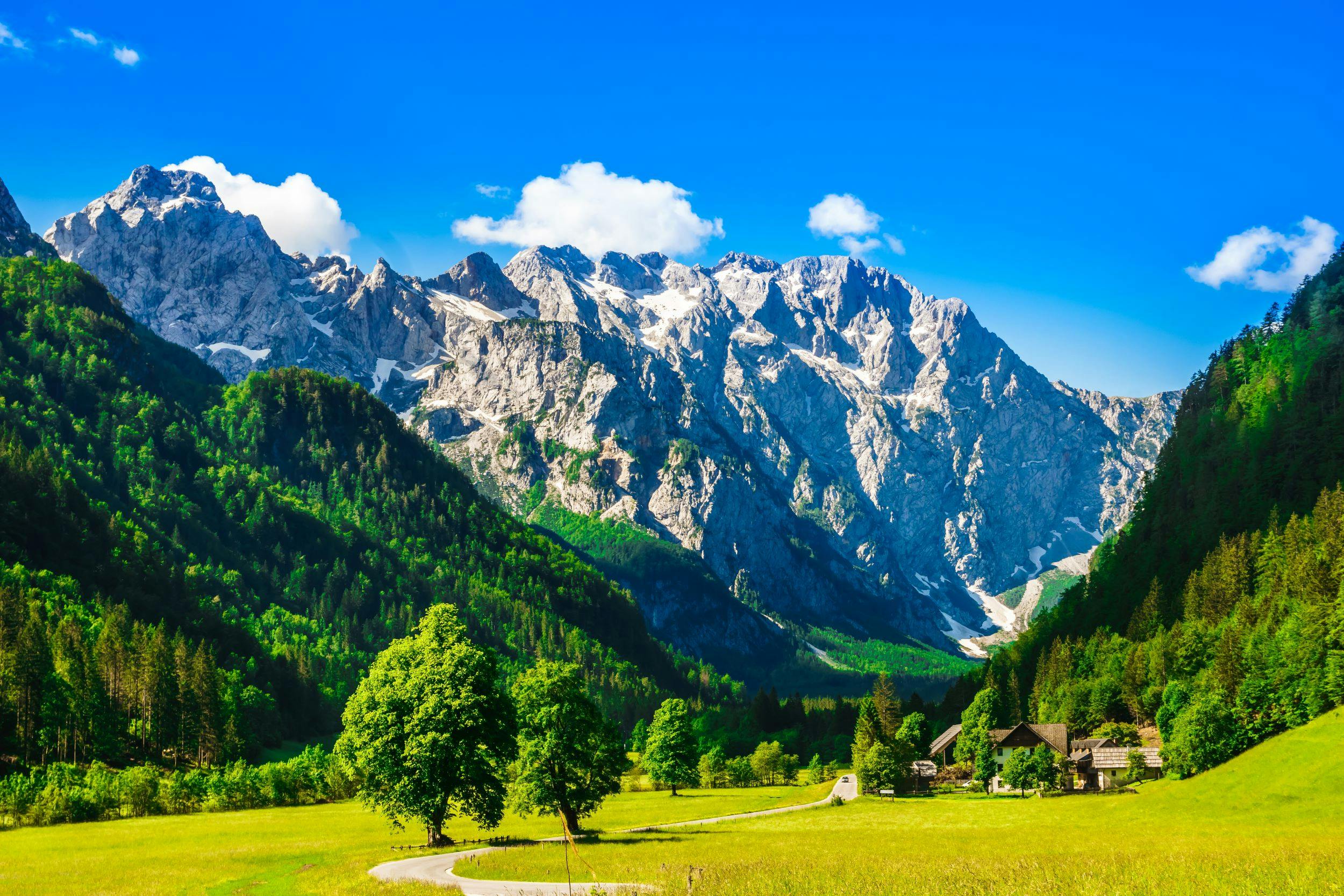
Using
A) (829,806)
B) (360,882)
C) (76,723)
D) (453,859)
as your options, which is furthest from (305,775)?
(360,882)

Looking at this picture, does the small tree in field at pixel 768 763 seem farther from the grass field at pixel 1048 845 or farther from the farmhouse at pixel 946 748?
the grass field at pixel 1048 845

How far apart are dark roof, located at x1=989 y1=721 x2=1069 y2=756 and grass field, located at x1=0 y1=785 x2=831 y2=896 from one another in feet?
124

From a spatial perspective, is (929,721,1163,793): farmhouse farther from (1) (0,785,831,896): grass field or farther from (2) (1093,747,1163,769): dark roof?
(1) (0,785,831,896): grass field

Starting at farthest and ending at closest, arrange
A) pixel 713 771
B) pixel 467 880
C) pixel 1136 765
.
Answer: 1. pixel 713 771
2. pixel 1136 765
3. pixel 467 880

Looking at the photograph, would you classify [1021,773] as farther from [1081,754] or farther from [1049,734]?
[1049,734]

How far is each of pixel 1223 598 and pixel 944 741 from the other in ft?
138

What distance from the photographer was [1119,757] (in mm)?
109438

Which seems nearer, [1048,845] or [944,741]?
[1048,845]

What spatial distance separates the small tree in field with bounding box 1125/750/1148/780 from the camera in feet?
341

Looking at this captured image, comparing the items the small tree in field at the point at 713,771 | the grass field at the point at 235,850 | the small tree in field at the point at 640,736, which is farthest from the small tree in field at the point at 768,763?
the grass field at the point at 235,850

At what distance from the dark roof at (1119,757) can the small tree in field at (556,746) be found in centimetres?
6850

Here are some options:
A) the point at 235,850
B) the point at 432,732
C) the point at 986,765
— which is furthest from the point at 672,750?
the point at 432,732

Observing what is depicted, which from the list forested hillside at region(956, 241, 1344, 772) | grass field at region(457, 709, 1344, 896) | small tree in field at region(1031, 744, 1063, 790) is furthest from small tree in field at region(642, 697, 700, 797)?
forested hillside at region(956, 241, 1344, 772)

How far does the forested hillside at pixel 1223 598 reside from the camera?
86125mm
